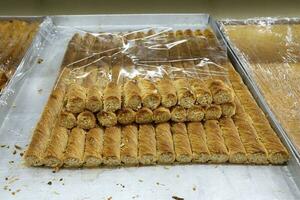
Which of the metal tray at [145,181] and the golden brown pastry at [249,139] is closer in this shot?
the metal tray at [145,181]

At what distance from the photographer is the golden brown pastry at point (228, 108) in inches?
79.7

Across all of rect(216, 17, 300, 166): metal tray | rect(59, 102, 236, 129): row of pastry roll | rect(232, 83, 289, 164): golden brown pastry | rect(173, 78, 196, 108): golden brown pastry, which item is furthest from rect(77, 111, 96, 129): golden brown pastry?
rect(216, 17, 300, 166): metal tray

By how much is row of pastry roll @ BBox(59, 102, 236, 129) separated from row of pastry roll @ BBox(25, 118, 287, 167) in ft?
0.10

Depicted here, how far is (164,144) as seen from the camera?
191 centimetres

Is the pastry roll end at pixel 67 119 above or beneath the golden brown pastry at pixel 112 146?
above

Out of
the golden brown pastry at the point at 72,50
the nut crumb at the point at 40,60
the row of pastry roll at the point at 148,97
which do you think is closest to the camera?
the row of pastry roll at the point at 148,97

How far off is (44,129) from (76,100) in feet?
0.83

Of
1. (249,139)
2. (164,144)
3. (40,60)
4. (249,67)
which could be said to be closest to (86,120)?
(164,144)

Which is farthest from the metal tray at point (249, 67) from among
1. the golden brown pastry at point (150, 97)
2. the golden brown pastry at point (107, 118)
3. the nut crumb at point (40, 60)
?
the nut crumb at point (40, 60)

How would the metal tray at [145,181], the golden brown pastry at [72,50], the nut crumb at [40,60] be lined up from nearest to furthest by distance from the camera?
the metal tray at [145,181] → the golden brown pastry at [72,50] → the nut crumb at [40,60]

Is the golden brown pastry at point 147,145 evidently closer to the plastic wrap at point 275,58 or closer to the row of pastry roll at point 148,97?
the row of pastry roll at point 148,97

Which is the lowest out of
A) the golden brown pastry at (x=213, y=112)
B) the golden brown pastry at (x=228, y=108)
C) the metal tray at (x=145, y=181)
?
the metal tray at (x=145, y=181)

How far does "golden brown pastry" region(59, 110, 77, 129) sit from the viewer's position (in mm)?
1972

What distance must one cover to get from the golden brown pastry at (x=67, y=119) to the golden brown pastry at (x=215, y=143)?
74 centimetres
